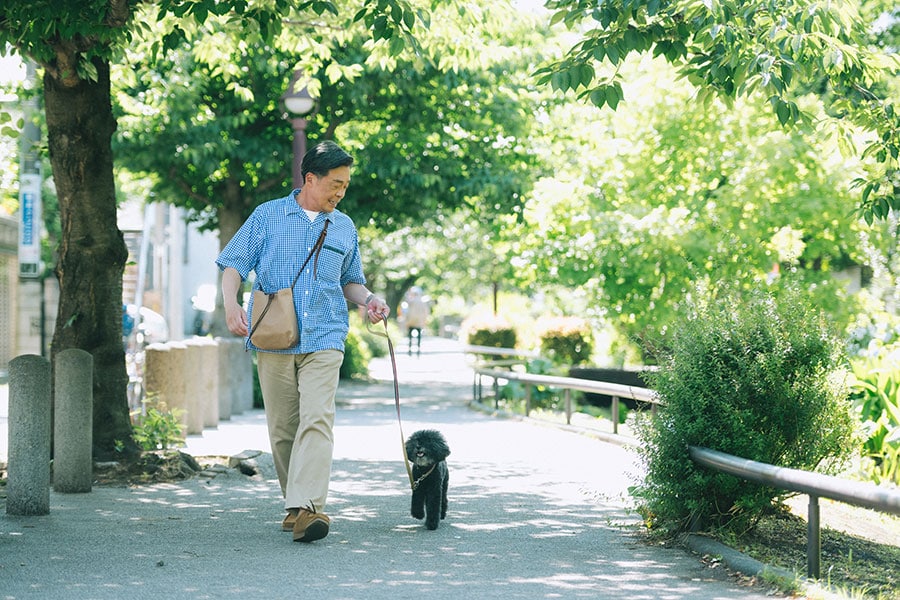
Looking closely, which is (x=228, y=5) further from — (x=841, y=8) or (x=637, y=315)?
(x=637, y=315)

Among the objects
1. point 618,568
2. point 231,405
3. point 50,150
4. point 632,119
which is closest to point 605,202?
point 632,119

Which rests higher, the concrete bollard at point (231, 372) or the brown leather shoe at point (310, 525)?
the concrete bollard at point (231, 372)

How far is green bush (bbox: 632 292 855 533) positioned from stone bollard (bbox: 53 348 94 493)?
3685 millimetres

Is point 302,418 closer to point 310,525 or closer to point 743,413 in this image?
point 310,525

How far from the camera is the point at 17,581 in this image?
552 centimetres

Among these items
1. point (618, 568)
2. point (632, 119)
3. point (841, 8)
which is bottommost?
point (618, 568)

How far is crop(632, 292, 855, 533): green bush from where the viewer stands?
6.42 meters

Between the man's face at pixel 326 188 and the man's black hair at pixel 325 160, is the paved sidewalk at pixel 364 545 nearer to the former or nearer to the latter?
the man's face at pixel 326 188

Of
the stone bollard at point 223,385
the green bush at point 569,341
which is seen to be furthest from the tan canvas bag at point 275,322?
the green bush at point 569,341

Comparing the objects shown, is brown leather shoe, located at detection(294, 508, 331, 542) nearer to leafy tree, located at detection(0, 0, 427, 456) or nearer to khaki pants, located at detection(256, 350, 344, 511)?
khaki pants, located at detection(256, 350, 344, 511)

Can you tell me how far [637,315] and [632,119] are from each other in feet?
8.95

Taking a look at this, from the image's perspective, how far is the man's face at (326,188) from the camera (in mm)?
6699

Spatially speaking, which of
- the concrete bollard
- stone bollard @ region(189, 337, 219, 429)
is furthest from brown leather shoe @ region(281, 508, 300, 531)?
the concrete bollard

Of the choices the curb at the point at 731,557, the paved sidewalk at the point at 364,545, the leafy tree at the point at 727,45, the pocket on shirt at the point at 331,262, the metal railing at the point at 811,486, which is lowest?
the paved sidewalk at the point at 364,545
